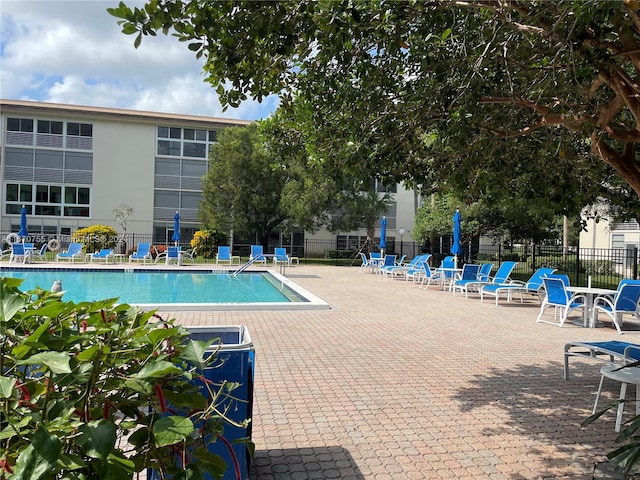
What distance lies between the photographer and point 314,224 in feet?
99.1

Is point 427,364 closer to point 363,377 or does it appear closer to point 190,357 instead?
point 363,377

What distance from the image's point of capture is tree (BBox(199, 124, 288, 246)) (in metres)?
29.0

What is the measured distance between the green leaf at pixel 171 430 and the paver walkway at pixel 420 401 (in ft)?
7.01

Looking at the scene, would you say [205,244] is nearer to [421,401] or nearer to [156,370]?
[421,401]

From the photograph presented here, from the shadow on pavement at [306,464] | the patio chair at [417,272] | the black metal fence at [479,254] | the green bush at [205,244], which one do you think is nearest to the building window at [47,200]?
the black metal fence at [479,254]

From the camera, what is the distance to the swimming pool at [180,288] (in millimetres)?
10508

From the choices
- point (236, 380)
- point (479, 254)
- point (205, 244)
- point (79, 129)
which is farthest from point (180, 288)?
point (79, 129)

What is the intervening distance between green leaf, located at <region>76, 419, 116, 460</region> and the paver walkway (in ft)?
7.30

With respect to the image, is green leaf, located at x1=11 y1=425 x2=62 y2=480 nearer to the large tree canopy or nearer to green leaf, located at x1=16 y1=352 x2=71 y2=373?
green leaf, located at x1=16 y1=352 x2=71 y2=373

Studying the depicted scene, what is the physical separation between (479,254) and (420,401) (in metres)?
29.4

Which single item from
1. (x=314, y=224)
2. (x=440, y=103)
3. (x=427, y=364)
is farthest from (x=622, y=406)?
(x=314, y=224)

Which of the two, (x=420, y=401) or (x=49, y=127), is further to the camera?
(x=49, y=127)

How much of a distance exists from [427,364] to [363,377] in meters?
1.12

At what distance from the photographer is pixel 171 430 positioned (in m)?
1.23
